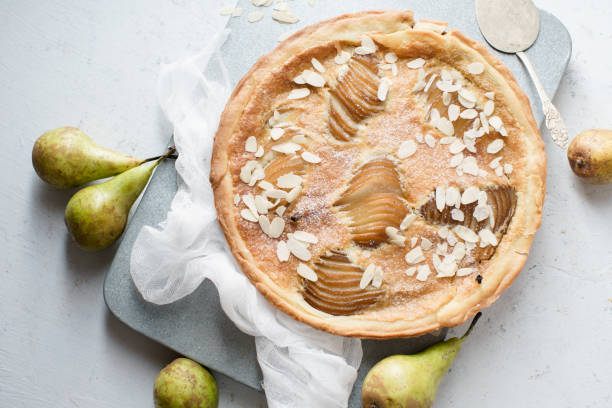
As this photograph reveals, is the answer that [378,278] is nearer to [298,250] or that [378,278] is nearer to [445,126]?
[298,250]

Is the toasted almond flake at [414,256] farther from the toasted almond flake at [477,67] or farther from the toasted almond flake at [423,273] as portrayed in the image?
the toasted almond flake at [477,67]

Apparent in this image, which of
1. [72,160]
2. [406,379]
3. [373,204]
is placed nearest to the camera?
[406,379]

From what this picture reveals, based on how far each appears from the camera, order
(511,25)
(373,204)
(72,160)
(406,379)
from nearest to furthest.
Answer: (406,379), (373,204), (72,160), (511,25)

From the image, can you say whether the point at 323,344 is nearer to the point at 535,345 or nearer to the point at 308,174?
the point at 308,174

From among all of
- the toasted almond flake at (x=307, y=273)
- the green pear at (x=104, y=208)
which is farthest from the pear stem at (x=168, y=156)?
the toasted almond flake at (x=307, y=273)

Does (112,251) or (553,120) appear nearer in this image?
(553,120)

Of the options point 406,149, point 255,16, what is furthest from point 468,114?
point 255,16
